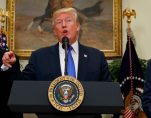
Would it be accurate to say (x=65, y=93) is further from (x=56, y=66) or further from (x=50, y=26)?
(x=50, y=26)

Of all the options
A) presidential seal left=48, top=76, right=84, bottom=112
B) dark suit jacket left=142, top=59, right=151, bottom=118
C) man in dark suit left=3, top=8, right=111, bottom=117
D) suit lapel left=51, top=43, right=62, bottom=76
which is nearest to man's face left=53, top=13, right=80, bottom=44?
man in dark suit left=3, top=8, right=111, bottom=117

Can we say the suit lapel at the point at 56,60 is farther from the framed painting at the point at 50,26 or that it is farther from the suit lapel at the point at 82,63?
the framed painting at the point at 50,26

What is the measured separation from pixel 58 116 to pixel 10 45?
9.24ft

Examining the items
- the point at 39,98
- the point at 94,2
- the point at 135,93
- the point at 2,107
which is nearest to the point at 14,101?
the point at 39,98

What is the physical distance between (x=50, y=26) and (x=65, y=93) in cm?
286

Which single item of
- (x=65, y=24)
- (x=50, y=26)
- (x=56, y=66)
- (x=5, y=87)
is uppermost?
(x=65, y=24)

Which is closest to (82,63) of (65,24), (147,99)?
(65,24)

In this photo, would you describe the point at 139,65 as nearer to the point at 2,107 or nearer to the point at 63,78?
the point at 2,107

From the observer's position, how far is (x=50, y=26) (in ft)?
14.6

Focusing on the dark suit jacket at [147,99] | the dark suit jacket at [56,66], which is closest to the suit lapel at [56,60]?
the dark suit jacket at [56,66]

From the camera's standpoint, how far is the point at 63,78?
168 cm

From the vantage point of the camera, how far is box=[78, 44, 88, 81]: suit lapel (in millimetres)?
2508

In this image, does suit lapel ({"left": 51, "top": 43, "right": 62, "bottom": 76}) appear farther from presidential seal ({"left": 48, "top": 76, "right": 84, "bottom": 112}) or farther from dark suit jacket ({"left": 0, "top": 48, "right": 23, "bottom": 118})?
presidential seal ({"left": 48, "top": 76, "right": 84, "bottom": 112})

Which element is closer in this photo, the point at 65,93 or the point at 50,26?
the point at 65,93
